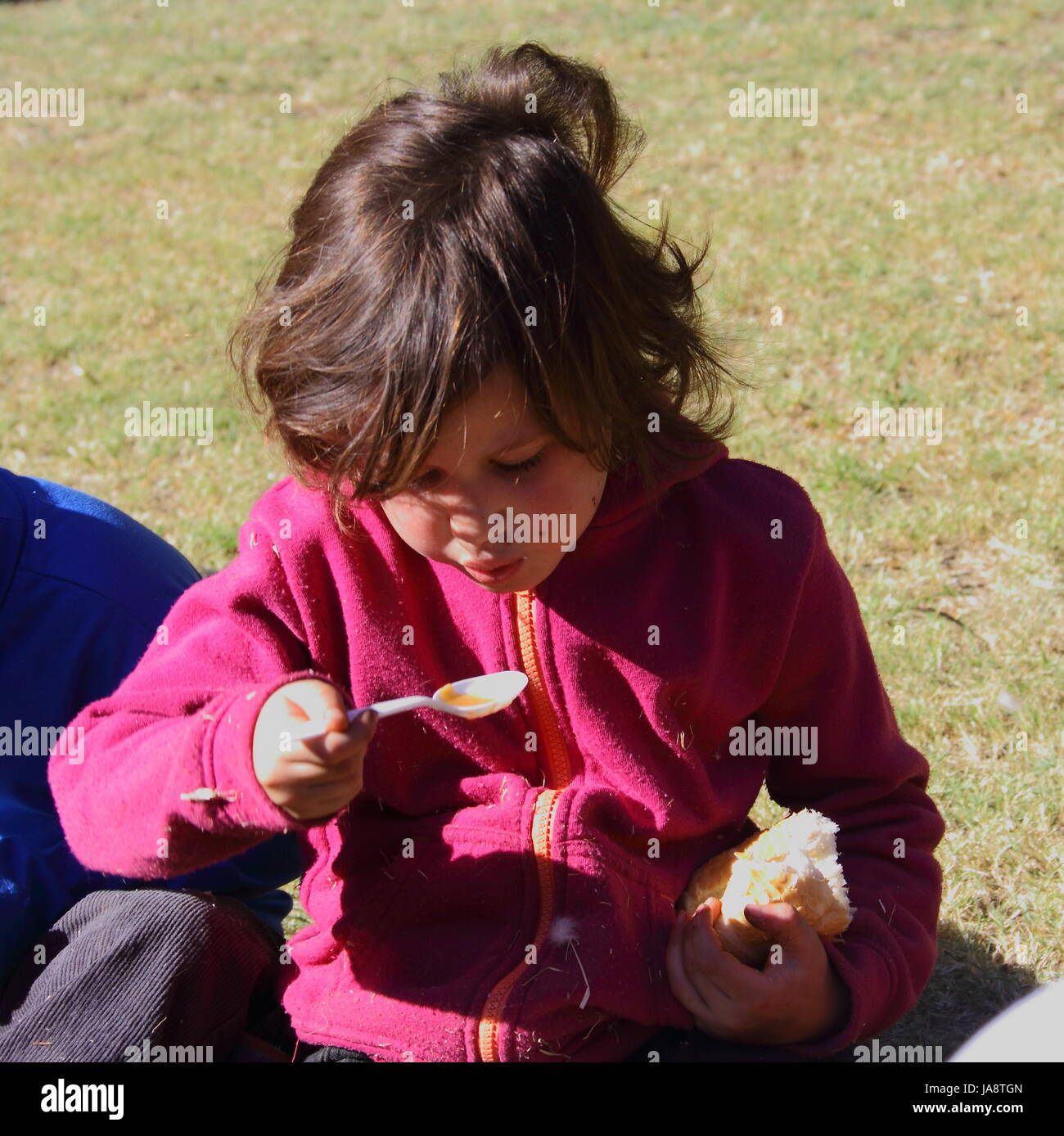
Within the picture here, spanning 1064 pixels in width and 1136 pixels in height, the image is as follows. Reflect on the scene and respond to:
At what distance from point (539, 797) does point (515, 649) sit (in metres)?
0.19

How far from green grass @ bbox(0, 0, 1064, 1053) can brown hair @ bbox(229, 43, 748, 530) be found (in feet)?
4.28

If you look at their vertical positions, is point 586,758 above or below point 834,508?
below

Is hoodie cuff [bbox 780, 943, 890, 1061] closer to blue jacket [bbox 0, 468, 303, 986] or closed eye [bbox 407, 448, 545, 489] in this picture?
closed eye [bbox 407, 448, 545, 489]

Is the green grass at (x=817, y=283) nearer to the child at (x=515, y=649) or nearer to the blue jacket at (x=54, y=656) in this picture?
the child at (x=515, y=649)

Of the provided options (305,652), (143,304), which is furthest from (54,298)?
(305,652)

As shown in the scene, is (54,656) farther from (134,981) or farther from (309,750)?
(309,750)

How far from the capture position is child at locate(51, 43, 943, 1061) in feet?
4.87

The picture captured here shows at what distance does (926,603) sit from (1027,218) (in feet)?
7.87

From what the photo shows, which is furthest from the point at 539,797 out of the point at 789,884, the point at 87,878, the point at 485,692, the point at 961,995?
the point at 961,995

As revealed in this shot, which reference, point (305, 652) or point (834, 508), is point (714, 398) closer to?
point (305, 652)

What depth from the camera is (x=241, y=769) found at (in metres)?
1.45

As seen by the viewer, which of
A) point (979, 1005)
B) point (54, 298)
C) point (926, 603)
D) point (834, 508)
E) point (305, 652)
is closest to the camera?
point (305, 652)

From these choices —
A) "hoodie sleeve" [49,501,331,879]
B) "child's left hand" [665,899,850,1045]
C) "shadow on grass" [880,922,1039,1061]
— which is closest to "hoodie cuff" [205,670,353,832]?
"hoodie sleeve" [49,501,331,879]

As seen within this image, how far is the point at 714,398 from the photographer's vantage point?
6.07 feet
